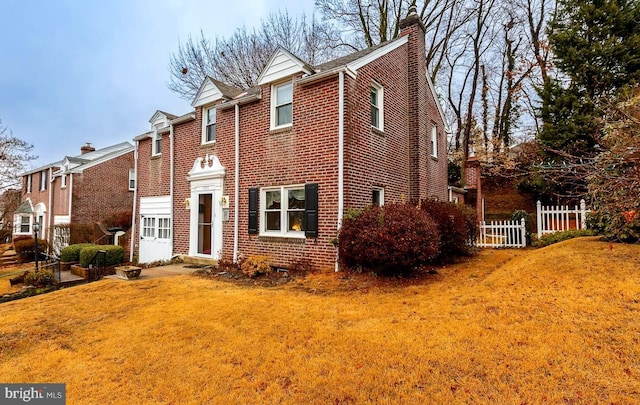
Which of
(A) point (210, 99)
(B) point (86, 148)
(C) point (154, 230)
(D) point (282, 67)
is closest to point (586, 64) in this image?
(D) point (282, 67)

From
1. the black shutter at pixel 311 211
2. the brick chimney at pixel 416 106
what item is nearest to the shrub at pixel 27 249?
the black shutter at pixel 311 211

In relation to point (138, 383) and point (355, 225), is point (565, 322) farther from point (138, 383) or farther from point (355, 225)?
point (138, 383)

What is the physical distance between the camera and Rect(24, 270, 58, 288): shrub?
407 inches

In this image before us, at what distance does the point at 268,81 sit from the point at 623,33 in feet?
57.2

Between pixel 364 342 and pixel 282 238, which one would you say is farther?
pixel 282 238

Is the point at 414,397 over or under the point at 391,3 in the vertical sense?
under

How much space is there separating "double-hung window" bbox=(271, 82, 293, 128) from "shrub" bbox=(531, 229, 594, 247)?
10.5 metres

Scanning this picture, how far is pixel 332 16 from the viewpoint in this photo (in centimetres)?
2188

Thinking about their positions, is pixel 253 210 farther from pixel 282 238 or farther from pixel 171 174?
pixel 171 174

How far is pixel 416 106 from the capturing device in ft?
38.0

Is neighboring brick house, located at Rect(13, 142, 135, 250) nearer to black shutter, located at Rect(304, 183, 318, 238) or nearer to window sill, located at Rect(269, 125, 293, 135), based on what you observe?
window sill, located at Rect(269, 125, 293, 135)

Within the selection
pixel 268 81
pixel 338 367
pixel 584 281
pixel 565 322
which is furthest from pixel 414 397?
pixel 268 81

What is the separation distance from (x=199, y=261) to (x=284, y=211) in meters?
4.28

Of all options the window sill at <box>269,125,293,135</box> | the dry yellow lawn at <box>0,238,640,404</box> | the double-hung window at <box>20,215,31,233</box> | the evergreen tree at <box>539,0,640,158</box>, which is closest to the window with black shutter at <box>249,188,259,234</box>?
the window sill at <box>269,125,293,135</box>
